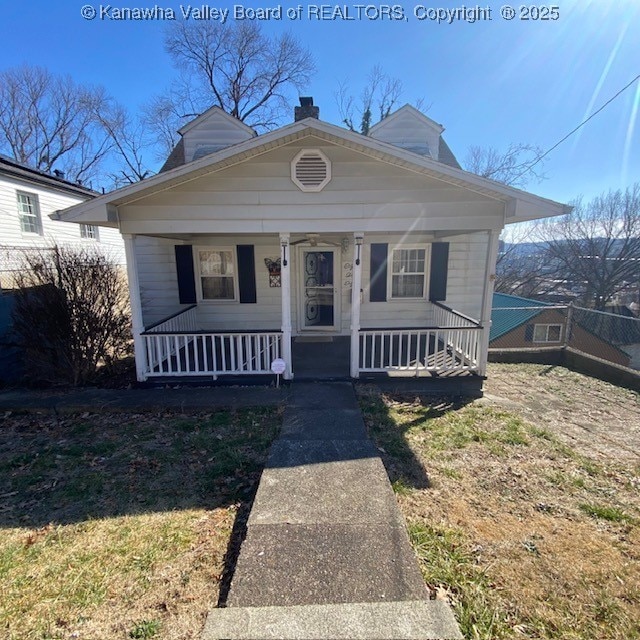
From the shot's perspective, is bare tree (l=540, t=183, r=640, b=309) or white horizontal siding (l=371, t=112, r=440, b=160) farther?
bare tree (l=540, t=183, r=640, b=309)

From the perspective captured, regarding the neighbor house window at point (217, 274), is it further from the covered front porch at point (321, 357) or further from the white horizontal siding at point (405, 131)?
the white horizontal siding at point (405, 131)

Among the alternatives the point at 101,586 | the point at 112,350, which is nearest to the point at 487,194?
the point at 101,586

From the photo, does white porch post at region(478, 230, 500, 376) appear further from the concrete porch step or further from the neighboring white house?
the neighboring white house

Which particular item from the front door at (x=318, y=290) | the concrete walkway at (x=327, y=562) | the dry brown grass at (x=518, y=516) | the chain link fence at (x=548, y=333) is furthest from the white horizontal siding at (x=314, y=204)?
the chain link fence at (x=548, y=333)

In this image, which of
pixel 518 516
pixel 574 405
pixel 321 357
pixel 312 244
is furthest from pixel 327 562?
pixel 312 244

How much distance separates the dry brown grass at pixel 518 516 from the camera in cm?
221

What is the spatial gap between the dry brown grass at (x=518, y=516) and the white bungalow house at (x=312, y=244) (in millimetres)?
1410

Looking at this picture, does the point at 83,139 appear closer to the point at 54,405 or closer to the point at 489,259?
the point at 54,405

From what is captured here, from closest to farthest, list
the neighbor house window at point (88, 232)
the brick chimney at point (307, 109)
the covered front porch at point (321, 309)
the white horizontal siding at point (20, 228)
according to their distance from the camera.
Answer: the covered front porch at point (321, 309) → the brick chimney at point (307, 109) → the white horizontal siding at point (20, 228) → the neighbor house window at point (88, 232)

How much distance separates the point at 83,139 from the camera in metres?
28.5

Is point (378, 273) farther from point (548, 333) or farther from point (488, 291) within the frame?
point (548, 333)

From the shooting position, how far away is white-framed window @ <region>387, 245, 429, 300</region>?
26.2ft

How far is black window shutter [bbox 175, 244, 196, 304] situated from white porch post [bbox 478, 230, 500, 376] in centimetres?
595

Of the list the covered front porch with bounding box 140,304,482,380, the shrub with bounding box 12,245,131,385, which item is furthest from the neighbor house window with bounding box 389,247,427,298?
the shrub with bounding box 12,245,131,385
